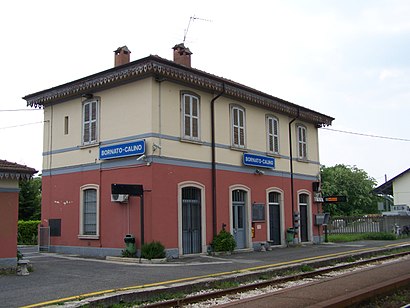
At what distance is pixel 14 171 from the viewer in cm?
1378

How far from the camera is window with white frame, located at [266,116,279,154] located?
23172 mm

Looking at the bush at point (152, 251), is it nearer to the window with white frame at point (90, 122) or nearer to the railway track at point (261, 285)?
the railway track at point (261, 285)

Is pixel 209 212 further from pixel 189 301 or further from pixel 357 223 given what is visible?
pixel 357 223

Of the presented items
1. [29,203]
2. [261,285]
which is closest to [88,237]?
[261,285]

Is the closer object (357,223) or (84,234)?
(84,234)

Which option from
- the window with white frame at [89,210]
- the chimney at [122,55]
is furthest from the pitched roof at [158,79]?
the window with white frame at [89,210]

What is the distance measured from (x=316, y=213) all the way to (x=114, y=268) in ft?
47.4

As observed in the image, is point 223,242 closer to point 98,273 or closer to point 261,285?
point 98,273

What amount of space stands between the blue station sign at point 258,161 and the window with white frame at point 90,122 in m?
6.33

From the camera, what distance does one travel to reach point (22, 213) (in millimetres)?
34281

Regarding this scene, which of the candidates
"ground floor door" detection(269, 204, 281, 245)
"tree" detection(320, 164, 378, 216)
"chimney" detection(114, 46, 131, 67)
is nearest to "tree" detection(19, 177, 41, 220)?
"chimney" detection(114, 46, 131, 67)

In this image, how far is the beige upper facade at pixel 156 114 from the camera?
17547 millimetres

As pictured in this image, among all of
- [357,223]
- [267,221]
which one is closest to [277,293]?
[267,221]

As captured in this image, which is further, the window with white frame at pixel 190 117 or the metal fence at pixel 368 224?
the metal fence at pixel 368 224
